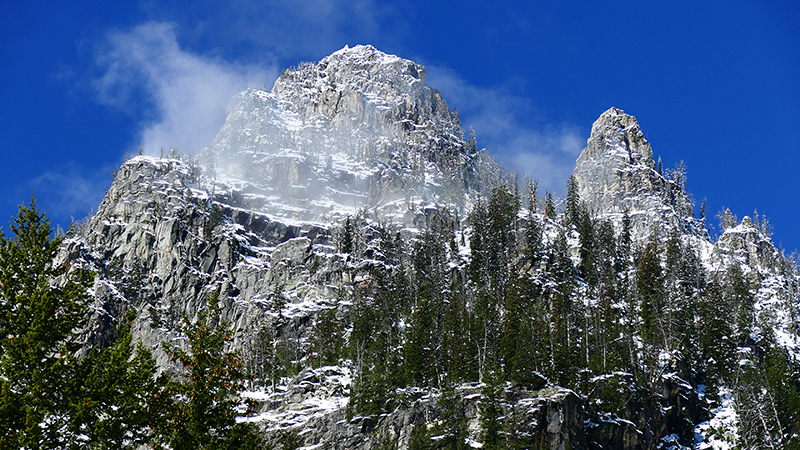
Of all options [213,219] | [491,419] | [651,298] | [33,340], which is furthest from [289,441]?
[213,219]

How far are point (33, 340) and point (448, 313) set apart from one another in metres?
74.9

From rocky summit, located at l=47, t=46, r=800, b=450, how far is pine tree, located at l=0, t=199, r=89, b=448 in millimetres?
2402

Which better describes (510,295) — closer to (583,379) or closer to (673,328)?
(583,379)

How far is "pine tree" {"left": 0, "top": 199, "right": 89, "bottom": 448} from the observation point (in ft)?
72.3

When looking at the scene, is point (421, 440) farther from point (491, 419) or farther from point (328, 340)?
point (328, 340)

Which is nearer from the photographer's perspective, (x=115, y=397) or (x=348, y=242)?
(x=115, y=397)

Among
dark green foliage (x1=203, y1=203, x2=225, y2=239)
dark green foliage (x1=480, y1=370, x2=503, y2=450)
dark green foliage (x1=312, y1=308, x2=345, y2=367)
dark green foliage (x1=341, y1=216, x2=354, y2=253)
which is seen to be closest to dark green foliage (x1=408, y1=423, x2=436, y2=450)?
dark green foliage (x1=480, y1=370, x2=503, y2=450)

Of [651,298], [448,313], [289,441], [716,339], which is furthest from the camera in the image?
[651,298]

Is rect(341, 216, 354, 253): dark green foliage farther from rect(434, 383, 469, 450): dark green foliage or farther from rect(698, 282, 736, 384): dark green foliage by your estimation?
rect(434, 383, 469, 450): dark green foliage

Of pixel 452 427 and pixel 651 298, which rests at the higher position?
pixel 651 298

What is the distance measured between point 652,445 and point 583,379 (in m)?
13.0

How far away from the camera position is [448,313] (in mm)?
94438

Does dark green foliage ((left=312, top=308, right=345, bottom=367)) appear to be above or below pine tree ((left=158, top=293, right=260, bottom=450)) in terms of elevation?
above

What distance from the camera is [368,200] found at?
19988cm
